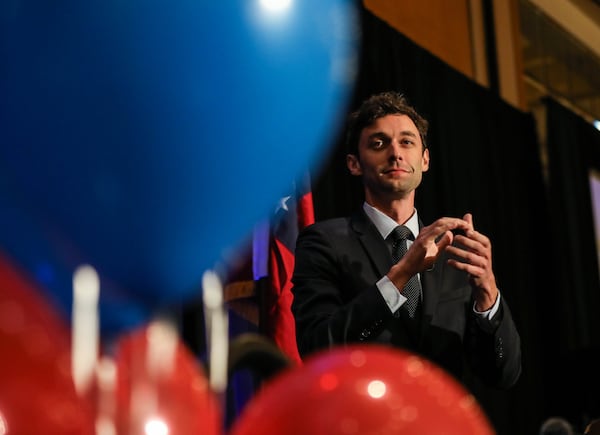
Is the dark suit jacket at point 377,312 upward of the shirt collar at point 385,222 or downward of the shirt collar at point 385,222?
downward

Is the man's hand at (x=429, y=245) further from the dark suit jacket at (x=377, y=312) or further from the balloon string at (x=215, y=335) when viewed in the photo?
the balloon string at (x=215, y=335)

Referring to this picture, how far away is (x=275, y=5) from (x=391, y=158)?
614mm

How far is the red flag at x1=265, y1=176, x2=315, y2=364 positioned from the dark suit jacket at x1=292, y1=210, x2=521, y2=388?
1.48 feet

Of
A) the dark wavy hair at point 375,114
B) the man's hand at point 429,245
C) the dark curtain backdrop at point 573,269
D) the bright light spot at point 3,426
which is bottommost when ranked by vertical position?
the bright light spot at point 3,426

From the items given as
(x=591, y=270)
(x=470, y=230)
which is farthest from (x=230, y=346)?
(x=591, y=270)

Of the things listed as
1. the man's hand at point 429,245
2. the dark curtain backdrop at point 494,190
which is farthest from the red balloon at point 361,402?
the dark curtain backdrop at point 494,190

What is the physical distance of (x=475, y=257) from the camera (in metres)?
1.16

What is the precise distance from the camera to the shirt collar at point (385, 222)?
1288 mm

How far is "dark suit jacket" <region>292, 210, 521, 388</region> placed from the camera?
3.93 ft

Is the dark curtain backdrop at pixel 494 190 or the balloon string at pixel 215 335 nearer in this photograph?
the balloon string at pixel 215 335

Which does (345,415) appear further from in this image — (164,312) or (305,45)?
(305,45)

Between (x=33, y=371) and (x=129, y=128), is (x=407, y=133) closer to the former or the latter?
(x=129, y=128)

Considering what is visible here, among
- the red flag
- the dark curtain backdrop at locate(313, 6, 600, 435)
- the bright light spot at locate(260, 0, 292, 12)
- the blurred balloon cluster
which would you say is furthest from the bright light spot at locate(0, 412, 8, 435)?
the dark curtain backdrop at locate(313, 6, 600, 435)

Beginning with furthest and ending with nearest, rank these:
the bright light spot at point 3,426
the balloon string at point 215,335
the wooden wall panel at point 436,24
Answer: the wooden wall panel at point 436,24 < the balloon string at point 215,335 < the bright light spot at point 3,426
